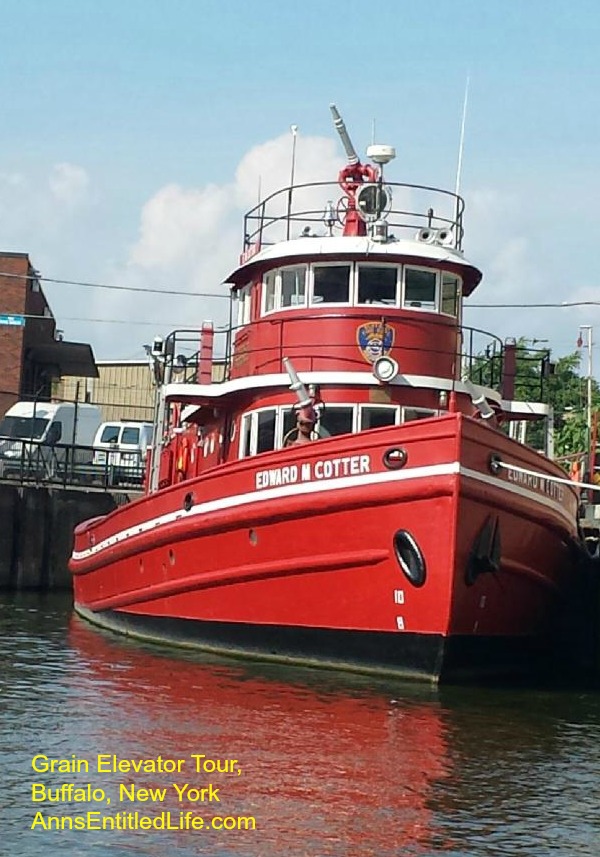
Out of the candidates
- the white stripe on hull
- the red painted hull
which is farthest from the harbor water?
the white stripe on hull

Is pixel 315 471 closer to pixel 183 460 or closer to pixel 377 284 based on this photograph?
pixel 377 284

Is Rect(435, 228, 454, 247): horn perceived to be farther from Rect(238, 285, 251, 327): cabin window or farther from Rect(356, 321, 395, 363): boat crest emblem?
Rect(238, 285, 251, 327): cabin window

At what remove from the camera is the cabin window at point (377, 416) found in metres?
17.2

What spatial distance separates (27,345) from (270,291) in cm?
3161

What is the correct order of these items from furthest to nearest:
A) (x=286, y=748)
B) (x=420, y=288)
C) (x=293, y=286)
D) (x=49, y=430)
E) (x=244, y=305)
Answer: (x=49, y=430), (x=244, y=305), (x=293, y=286), (x=420, y=288), (x=286, y=748)

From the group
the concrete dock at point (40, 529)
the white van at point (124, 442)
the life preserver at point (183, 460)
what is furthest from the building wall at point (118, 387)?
the life preserver at point (183, 460)

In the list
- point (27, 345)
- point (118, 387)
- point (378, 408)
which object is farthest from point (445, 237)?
point (118, 387)

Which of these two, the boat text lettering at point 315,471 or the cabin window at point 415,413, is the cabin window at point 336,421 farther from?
the boat text lettering at point 315,471

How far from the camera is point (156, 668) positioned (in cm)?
1706

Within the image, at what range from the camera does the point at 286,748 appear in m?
12.1

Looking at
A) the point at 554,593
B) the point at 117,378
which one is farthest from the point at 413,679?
the point at 117,378

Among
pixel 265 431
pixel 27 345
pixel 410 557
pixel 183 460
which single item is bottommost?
pixel 410 557

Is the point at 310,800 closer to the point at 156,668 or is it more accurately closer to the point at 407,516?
the point at 407,516

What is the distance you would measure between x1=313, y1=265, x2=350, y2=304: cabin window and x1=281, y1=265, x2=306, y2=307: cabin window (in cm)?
19
